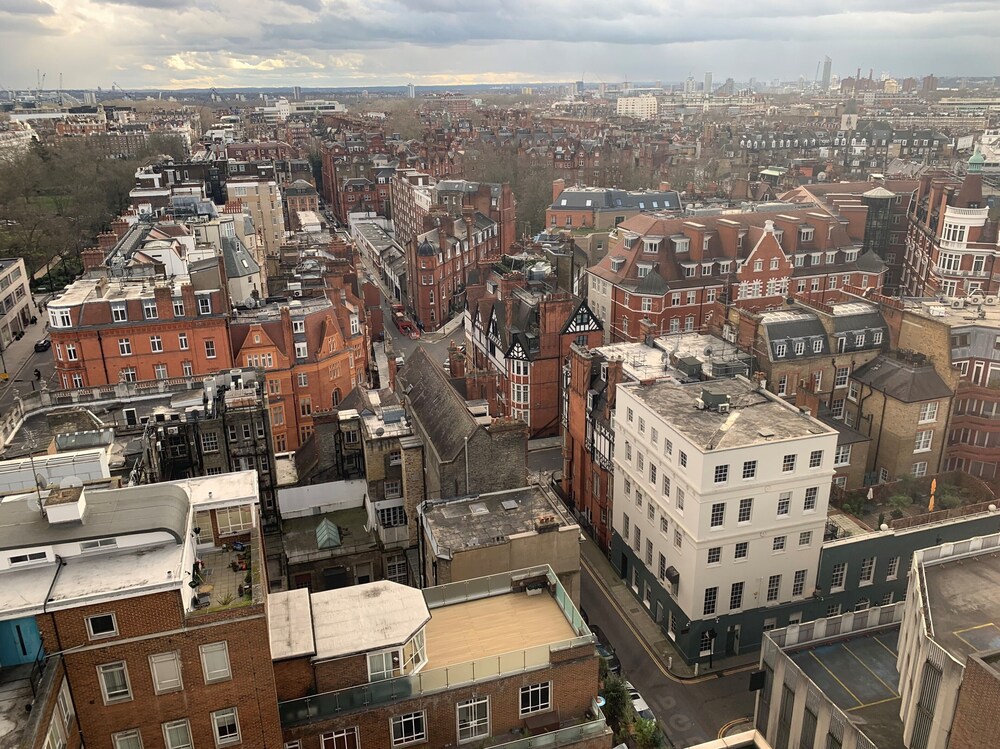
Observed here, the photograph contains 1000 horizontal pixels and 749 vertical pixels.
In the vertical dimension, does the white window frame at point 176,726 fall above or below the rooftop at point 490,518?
above

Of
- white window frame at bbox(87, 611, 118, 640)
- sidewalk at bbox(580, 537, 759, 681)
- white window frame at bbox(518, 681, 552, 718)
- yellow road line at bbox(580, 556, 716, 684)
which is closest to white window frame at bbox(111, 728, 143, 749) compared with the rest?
white window frame at bbox(87, 611, 118, 640)

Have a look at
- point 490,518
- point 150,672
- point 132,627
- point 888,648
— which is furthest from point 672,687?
point 132,627

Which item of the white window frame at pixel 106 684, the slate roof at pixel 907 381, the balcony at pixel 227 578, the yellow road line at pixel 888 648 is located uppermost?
the balcony at pixel 227 578

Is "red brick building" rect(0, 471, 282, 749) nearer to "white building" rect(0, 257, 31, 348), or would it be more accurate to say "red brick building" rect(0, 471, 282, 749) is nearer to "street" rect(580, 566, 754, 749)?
"street" rect(580, 566, 754, 749)

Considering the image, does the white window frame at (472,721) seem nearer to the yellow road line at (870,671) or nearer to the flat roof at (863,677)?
the flat roof at (863,677)

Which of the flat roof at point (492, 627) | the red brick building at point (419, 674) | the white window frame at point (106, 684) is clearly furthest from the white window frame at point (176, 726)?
the flat roof at point (492, 627)

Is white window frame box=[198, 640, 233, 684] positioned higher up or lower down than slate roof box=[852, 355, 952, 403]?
higher up

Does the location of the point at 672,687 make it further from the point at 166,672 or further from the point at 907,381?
the point at 166,672
